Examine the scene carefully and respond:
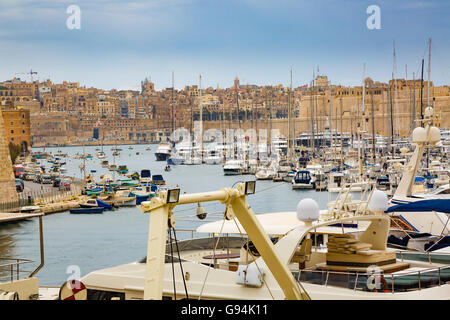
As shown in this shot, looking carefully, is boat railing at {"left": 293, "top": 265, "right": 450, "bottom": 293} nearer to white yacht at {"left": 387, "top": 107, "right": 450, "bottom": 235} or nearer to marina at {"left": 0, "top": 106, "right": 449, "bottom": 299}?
marina at {"left": 0, "top": 106, "right": 449, "bottom": 299}

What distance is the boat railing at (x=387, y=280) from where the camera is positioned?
526cm

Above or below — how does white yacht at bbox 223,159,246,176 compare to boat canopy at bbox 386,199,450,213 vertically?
below

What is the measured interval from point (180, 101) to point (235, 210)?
390 ft

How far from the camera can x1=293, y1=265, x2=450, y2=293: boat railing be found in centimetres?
526

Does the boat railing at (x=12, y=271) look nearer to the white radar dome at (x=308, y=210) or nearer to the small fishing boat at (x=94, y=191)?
the white radar dome at (x=308, y=210)

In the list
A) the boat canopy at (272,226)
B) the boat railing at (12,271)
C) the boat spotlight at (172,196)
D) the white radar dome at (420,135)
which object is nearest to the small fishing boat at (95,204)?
the boat railing at (12,271)

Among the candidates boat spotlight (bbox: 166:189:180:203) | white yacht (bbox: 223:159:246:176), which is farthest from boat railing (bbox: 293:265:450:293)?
white yacht (bbox: 223:159:246:176)

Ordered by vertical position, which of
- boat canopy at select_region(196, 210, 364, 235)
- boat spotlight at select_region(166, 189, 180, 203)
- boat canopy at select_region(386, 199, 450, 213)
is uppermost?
boat spotlight at select_region(166, 189, 180, 203)

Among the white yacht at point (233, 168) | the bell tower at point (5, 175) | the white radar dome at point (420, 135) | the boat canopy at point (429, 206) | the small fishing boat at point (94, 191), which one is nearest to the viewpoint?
the boat canopy at point (429, 206)

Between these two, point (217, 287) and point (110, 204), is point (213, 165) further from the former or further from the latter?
point (217, 287)

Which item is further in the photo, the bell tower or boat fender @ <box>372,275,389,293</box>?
the bell tower

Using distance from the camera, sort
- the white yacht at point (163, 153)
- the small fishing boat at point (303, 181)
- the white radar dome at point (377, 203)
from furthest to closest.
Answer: the white yacht at point (163, 153), the small fishing boat at point (303, 181), the white radar dome at point (377, 203)

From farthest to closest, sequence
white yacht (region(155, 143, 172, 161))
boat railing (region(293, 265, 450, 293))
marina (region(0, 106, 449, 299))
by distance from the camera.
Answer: white yacht (region(155, 143, 172, 161)) → marina (region(0, 106, 449, 299)) → boat railing (region(293, 265, 450, 293))

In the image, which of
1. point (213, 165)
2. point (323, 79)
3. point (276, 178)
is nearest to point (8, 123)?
point (213, 165)
